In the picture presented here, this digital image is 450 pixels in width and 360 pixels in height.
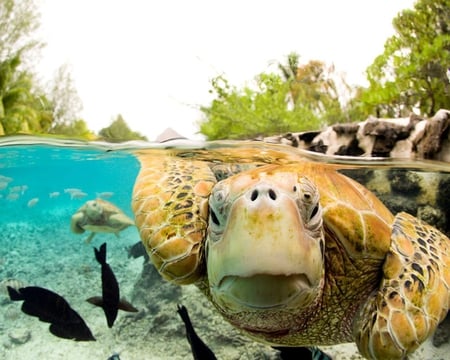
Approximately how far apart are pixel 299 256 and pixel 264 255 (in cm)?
14

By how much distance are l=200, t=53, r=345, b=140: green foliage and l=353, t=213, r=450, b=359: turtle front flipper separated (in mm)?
3045

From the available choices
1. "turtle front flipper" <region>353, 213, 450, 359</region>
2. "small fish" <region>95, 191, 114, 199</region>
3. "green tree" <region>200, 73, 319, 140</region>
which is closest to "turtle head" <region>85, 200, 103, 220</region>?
"green tree" <region>200, 73, 319, 140</region>

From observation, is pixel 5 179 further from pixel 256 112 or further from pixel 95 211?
pixel 256 112

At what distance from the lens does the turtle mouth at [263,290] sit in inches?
56.8

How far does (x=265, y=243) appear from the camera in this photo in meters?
1.45

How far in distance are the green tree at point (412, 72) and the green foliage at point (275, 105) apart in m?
0.67

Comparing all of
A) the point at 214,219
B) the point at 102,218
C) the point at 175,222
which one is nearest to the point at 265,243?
the point at 214,219

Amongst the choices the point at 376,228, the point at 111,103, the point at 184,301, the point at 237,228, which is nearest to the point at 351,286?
the point at 376,228

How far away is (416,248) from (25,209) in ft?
51.1

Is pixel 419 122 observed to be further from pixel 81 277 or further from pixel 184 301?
pixel 81 277

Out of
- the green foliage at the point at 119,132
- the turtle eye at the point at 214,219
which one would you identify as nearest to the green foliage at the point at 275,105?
the green foliage at the point at 119,132

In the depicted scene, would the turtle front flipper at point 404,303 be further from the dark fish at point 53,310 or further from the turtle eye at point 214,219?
the dark fish at point 53,310

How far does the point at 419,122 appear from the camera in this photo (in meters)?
4.35

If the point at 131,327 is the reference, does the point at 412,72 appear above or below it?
above
